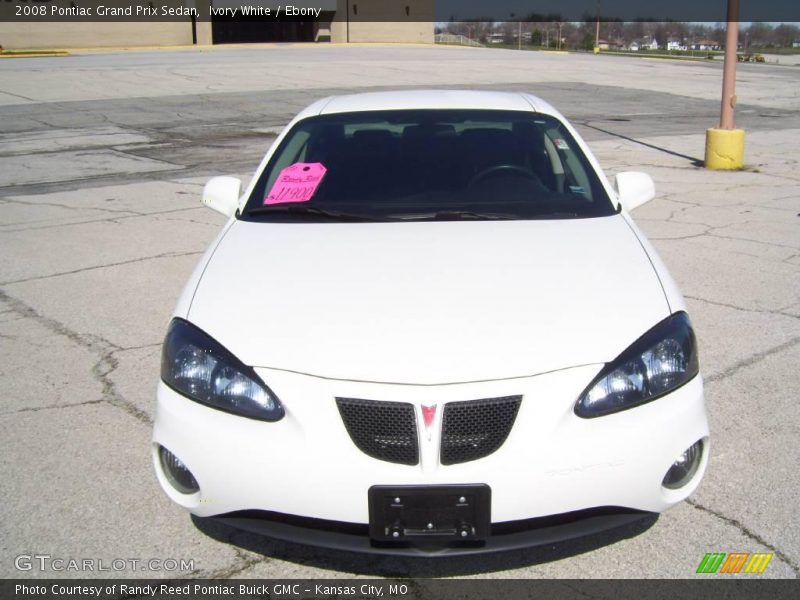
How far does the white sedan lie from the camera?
2.52m

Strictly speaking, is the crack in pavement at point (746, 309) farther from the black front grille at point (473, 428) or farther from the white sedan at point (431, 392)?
the black front grille at point (473, 428)

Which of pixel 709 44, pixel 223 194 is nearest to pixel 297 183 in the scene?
pixel 223 194

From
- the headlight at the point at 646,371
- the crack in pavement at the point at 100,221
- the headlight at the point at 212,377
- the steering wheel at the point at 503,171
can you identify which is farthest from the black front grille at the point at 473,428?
the crack in pavement at the point at 100,221

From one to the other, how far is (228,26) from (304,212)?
198ft

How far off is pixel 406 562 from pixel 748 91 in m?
26.8

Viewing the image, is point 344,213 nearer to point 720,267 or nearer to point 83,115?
point 720,267

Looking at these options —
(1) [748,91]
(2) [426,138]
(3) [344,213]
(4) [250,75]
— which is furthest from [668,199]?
(4) [250,75]

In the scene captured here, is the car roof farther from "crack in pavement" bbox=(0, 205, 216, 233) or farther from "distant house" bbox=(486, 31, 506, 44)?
"distant house" bbox=(486, 31, 506, 44)

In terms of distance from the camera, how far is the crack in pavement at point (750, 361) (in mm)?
4527

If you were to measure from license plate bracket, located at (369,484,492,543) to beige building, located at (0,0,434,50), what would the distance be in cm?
4975

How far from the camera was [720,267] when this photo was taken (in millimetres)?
6719

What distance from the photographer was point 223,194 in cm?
421

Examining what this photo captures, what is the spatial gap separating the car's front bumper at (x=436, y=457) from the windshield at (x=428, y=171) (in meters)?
1.33

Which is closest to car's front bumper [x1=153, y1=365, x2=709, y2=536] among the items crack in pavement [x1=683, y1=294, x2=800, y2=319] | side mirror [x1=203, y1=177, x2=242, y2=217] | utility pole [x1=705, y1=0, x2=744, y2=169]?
side mirror [x1=203, y1=177, x2=242, y2=217]
